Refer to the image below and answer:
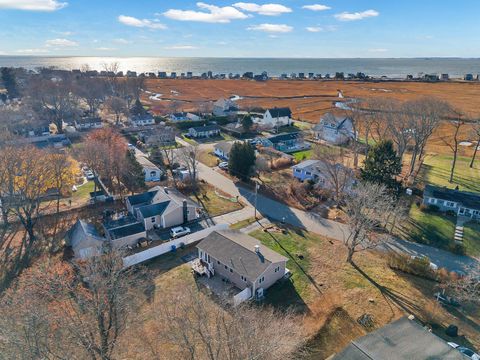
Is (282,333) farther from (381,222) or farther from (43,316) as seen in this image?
(381,222)

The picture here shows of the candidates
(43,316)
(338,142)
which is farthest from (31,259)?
(338,142)

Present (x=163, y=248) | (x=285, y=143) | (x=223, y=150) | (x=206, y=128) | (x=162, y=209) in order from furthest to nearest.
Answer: (x=206, y=128) → (x=285, y=143) → (x=223, y=150) → (x=162, y=209) → (x=163, y=248)

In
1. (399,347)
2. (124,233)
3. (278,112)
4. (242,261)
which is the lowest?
(124,233)

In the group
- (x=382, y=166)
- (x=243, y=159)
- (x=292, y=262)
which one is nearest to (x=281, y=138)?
(x=243, y=159)

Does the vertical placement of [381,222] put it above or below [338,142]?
below

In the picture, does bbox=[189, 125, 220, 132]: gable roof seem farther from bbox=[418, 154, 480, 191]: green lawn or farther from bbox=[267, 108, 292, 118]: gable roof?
bbox=[418, 154, 480, 191]: green lawn

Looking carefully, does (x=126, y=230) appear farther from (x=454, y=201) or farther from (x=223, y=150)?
(x=454, y=201)

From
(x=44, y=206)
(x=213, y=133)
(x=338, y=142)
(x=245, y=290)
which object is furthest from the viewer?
(x=213, y=133)

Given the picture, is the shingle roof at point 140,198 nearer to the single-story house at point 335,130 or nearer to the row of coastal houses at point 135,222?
the row of coastal houses at point 135,222

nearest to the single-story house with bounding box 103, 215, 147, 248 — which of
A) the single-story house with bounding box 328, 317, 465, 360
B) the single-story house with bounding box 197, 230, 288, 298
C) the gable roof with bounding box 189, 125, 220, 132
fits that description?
the single-story house with bounding box 197, 230, 288, 298
